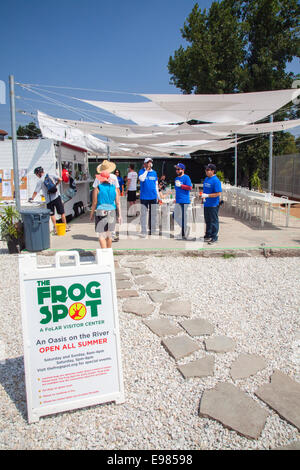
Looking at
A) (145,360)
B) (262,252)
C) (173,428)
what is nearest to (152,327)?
(145,360)

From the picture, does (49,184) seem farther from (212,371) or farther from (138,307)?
(212,371)

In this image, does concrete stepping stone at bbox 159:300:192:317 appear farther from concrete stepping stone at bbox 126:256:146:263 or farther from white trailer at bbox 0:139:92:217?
white trailer at bbox 0:139:92:217

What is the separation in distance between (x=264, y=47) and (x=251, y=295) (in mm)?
18761

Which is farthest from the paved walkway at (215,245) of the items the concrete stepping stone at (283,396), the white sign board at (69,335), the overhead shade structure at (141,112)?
the white sign board at (69,335)

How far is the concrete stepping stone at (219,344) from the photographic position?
284 centimetres

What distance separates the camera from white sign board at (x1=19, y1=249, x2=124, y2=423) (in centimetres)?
202

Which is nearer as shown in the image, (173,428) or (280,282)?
(173,428)

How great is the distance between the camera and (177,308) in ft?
12.0

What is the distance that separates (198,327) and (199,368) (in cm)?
67

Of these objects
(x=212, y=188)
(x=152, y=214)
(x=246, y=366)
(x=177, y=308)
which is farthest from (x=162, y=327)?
(x=152, y=214)

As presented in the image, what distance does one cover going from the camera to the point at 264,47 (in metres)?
18.2
